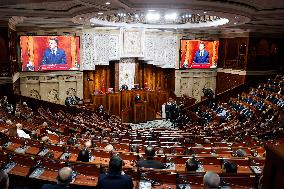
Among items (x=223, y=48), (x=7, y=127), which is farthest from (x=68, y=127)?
(x=223, y=48)

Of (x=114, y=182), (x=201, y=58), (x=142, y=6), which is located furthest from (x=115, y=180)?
(x=201, y=58)

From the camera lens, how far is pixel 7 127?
25.5ft

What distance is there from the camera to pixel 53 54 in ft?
54.9

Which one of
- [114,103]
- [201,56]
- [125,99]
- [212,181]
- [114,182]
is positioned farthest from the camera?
[201,56]

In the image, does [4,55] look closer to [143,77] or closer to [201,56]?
[143,77]

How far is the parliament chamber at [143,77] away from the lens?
309 inches

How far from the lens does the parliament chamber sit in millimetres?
7855

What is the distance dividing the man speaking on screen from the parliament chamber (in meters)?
0.05

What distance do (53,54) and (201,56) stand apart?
30.3ft

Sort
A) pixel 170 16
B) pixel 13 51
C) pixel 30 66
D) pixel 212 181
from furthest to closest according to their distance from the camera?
pixel 30 66 < pixel 170 16 < pixel 13 51 < pixel 212 181

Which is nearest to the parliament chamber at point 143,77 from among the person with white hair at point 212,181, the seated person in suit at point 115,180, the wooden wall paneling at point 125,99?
the wooden wall paneling at point 125,99

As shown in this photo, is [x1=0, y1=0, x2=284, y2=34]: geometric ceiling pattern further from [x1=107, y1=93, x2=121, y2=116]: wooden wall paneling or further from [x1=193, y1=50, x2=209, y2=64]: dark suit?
[x1=193, y1=50, x2=209, y2=64]: dark suit

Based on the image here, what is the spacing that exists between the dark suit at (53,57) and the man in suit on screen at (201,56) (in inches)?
324

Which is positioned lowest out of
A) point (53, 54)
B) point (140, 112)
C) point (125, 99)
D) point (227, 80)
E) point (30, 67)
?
point (140, 112)
